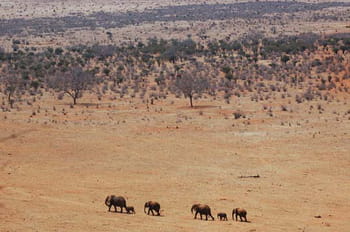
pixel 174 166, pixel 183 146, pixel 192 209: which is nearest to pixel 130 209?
pixel 192 209

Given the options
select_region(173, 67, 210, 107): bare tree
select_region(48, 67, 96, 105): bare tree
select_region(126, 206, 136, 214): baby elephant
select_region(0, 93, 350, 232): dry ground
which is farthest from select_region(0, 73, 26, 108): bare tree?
select_region(126, 206, 136, 214): baby elephant

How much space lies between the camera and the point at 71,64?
63562 mm

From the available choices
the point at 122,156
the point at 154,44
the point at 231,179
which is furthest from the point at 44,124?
the point at 154,44

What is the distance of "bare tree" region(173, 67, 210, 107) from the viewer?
143ft

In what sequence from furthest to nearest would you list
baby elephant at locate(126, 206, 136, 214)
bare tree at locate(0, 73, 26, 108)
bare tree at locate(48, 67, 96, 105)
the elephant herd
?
bare tree at locate(0, 73, 26, 108) < bare tree at locate(48, 67, 96, 105) < baby elephant at locate(126, 206, 136, 214) < the elephant herd

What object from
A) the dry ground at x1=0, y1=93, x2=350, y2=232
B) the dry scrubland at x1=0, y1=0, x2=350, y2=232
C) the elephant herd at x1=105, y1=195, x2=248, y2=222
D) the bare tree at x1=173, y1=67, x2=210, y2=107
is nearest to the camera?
the elephant herd at x1=105, y1=195, x2=248, y2=222

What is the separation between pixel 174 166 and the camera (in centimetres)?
2630

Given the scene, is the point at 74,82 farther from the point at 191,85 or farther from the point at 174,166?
the point at 174,166

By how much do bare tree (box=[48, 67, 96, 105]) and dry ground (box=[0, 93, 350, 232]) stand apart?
3.20m

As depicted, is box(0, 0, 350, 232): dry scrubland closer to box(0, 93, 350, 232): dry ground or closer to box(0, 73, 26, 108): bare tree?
box(0, 93, 350, 232): dry ground

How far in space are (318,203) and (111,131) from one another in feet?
52.8

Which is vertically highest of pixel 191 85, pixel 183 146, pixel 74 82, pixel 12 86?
pixel 74 82

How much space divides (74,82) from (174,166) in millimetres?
21623

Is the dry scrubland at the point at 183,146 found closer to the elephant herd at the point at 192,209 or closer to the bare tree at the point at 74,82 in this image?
the elephant herd at the point at 192,209
